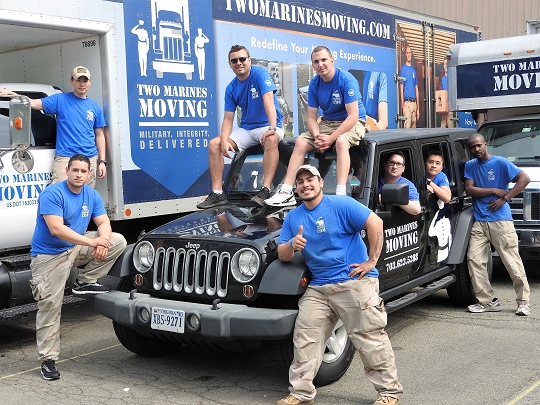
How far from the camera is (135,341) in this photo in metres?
5.90

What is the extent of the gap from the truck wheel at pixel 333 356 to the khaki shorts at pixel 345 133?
1.63 m

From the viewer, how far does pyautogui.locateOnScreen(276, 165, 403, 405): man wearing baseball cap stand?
474cm

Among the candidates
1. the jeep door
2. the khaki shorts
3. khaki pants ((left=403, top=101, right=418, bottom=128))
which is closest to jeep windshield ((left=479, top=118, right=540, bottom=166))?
khaki pants ((left=403, top=101, right=418, bottom=128))

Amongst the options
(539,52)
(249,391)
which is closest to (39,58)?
(249,391)

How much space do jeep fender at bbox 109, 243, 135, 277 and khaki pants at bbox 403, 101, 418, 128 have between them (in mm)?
6629

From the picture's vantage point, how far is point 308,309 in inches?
188

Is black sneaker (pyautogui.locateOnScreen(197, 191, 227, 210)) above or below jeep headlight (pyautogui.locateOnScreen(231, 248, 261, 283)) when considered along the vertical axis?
above

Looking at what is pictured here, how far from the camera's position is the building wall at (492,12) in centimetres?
2409

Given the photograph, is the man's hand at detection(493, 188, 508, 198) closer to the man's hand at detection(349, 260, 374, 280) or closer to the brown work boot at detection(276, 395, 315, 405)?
the man's hand at detection(349, 260, 374, 280)

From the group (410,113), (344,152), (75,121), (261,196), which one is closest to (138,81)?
(75,121)

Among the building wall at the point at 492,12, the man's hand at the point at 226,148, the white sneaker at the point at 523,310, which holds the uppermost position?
the building wall at the point at 492,12

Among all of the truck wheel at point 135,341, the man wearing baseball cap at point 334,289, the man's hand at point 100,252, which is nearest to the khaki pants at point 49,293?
the man's hand at point 100,252

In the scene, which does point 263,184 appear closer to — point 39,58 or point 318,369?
point 318,369

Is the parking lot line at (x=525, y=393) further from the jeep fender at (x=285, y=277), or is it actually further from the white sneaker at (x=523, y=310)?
the white sneaker at (x=523, y=310)
